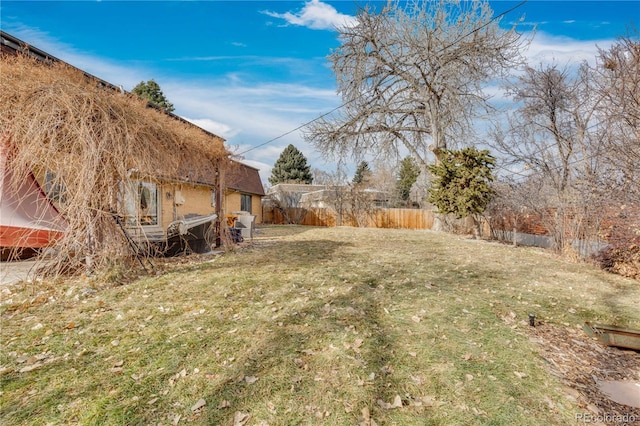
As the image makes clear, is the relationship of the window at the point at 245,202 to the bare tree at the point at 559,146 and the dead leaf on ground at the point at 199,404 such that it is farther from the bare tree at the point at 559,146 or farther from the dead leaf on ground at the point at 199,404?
the dead leaf on ground at the point at 199,404

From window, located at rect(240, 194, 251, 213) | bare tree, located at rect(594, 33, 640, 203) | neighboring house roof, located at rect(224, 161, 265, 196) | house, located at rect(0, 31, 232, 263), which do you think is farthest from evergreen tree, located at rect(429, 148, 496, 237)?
window, located at rect(240, 194, 251, 213)

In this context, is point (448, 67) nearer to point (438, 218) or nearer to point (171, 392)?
point (438, 218)

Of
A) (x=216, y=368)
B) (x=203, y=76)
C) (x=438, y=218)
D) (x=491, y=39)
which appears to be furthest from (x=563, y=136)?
(x=203, y=76)

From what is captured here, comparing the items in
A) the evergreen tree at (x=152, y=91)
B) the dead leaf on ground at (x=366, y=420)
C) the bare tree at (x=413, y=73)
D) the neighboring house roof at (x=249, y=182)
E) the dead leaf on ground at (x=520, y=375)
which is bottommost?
the dead leaf on ground at (x=366, y=420)

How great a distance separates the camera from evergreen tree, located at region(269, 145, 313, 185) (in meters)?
35.5

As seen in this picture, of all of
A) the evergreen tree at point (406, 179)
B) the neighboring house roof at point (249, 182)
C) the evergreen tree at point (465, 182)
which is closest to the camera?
the evergreen tree at point (465, 182)

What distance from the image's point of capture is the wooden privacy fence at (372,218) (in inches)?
746

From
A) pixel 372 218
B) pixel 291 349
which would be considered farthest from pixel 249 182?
pixel 291 349

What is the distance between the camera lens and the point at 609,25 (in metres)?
6.98

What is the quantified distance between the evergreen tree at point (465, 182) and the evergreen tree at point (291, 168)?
79.6 ft

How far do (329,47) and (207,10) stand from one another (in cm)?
616

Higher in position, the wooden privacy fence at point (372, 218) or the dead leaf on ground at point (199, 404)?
the wooden privacy fence at point (372, 218)

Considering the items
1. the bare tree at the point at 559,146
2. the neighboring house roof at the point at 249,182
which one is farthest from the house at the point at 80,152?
the neighboring house roof at the point at 249,182

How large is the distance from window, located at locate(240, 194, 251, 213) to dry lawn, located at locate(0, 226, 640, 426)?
13.5 meters
